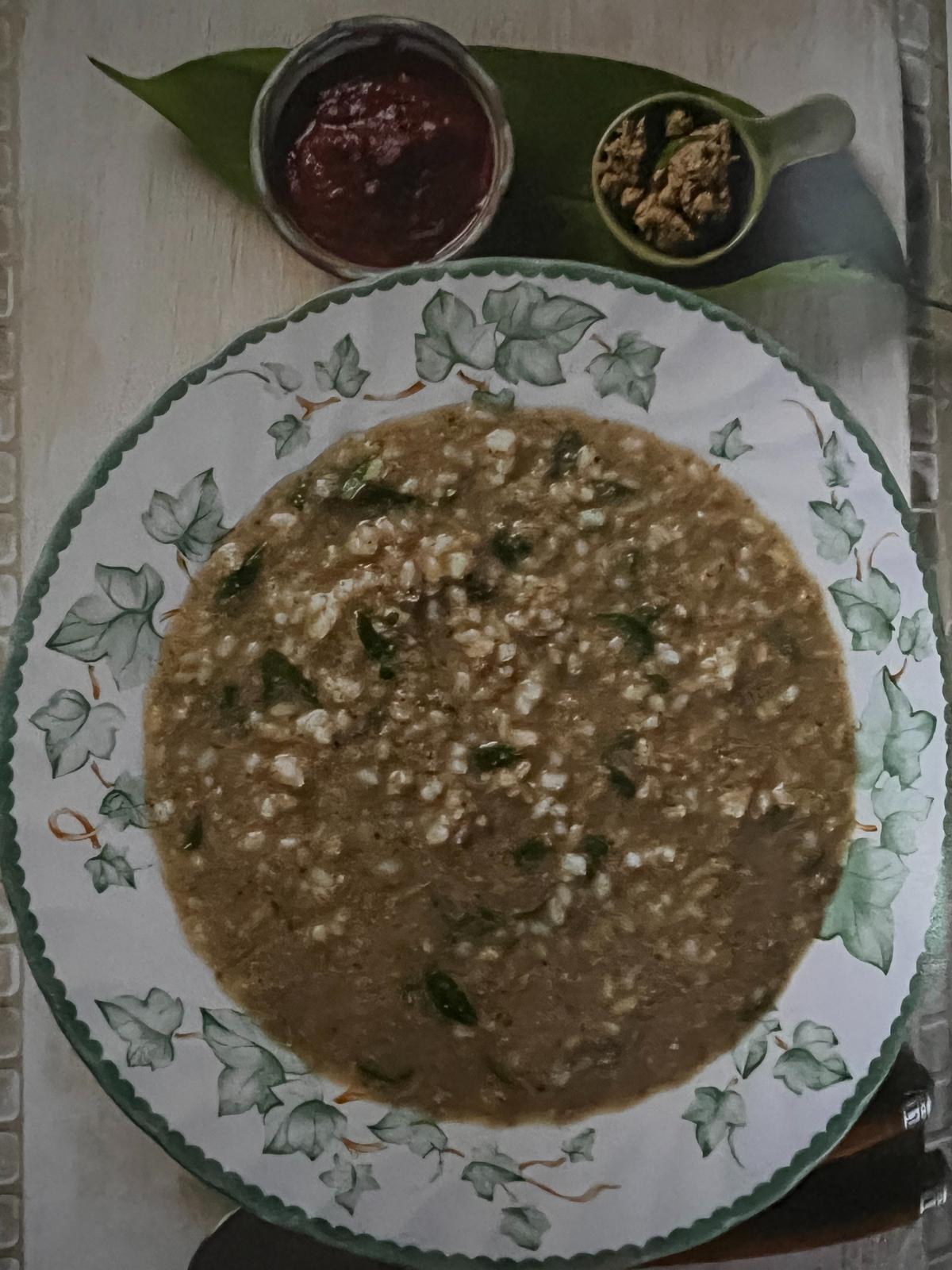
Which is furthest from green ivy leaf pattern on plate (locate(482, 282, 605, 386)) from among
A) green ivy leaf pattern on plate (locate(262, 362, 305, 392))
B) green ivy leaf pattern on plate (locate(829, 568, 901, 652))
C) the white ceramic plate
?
green ivy leaf pattern on plate (locate(829, 568, 901, 652))

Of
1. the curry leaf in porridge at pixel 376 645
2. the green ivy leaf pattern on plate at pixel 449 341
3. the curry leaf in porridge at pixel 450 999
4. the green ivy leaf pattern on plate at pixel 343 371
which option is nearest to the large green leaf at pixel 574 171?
the green ivy leaf pattern on plate at pixel 449 341

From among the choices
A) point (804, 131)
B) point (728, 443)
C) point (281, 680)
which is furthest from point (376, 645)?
point (804, 131)

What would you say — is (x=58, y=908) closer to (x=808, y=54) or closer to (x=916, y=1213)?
(x=916, y=1213)

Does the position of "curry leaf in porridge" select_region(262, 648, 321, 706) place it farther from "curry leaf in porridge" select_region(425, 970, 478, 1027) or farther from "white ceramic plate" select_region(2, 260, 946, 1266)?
"curry leaf in porridge" select_region(425, 970, 478, 1027)

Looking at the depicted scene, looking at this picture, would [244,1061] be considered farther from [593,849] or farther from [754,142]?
[754,142]

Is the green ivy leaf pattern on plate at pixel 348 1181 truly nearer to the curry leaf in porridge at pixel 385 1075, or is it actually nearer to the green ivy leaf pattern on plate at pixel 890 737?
the curry leaf in porridge at pixel 385 1075

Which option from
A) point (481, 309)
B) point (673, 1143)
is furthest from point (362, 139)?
point (673, 1143)
